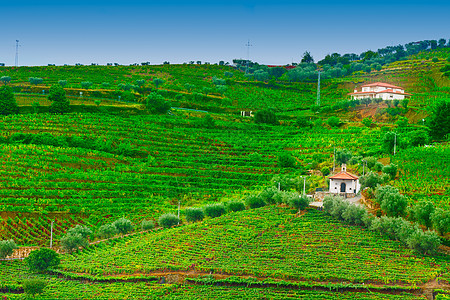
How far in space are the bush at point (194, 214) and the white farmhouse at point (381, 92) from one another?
63687mm

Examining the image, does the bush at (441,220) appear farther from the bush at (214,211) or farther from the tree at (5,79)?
the tree at (5,79)

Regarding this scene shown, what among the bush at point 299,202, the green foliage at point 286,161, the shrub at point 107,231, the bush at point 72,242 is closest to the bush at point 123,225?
the shrub at point 107,231

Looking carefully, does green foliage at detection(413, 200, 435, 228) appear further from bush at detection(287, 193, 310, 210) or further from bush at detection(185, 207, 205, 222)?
bush at detection(185, 207, 205, 222)

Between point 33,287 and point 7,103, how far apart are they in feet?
215

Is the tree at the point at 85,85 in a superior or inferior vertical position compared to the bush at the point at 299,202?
superior

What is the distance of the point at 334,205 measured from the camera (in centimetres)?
6297

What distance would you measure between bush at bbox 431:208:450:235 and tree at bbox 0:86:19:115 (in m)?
75.8

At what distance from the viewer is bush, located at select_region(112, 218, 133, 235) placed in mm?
67562

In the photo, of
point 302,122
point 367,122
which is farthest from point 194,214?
point 367,122

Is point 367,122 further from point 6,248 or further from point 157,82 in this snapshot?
point 6,248

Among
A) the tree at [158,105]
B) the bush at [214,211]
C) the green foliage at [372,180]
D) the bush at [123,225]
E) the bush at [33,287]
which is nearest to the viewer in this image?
the bush at [33,287]

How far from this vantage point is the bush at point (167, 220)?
226 feet

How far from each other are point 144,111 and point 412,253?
70.6 metres

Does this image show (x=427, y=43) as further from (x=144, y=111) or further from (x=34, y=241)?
(x=34, y=241)
